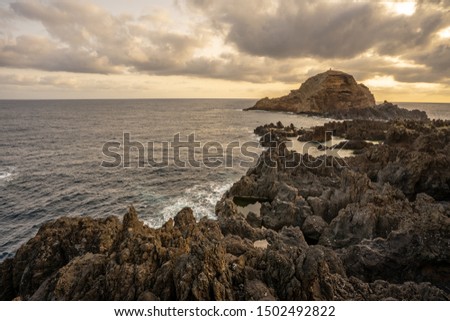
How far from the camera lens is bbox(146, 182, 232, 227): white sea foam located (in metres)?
36.6

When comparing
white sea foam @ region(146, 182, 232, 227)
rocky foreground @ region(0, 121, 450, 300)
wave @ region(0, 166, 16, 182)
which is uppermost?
rocky foreground @ region(0, 121, 450, 300)

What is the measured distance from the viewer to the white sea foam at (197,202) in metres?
36.6

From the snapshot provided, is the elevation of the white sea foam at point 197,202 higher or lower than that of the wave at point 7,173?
lower

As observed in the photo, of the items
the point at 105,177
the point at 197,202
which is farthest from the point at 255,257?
the point at 105,177

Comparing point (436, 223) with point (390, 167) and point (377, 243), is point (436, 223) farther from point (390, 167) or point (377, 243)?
point (390, 167)

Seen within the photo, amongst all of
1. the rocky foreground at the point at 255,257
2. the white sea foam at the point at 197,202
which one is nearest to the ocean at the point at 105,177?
the white sea foam at the point at 197,202

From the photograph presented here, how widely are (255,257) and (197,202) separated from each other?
27.2 m

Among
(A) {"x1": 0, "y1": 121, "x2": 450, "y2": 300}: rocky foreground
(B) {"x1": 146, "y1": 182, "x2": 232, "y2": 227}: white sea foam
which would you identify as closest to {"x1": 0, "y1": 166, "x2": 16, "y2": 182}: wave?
(B) {"x1": 146, "y1": 182, "x2": 232, "y2": 227}: white sea foam

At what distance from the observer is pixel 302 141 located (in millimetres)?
91438

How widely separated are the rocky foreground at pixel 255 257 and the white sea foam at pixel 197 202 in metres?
7.63

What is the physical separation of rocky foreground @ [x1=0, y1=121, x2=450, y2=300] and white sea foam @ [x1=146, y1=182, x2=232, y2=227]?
300 inches

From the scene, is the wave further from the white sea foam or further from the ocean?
the white sea foam

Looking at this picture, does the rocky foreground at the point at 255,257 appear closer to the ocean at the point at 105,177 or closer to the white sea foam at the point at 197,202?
the white sea foam at the point at 197,202
